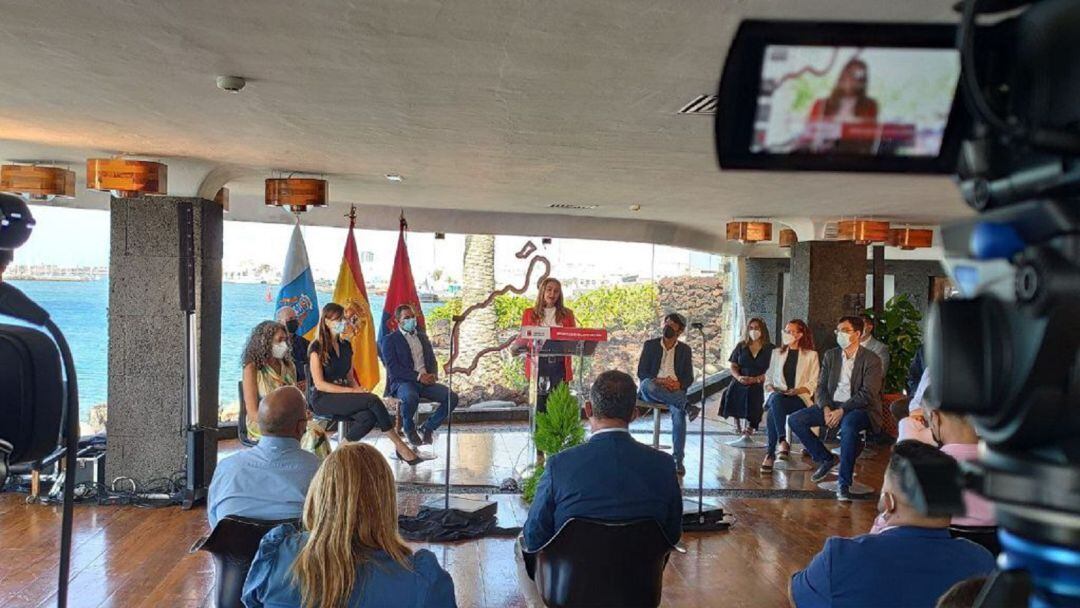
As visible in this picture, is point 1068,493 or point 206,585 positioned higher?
point 1068,493

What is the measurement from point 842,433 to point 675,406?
1.28 meters

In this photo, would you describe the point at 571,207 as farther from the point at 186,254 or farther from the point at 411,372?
the point at 186,254

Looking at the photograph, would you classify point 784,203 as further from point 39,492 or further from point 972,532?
point 39,492

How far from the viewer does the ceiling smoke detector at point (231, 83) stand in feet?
11.4

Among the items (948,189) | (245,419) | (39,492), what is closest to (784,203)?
(948,189)

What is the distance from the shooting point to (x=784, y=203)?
26.3ft

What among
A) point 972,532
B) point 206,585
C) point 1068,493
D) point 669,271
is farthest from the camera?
point 669,271

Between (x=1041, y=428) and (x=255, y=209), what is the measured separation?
9379 millimetres

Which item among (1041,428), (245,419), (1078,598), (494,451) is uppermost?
(1041,428)

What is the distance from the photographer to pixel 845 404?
7.02 meters

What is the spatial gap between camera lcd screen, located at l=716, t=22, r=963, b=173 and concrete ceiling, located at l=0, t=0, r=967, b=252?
48 cm

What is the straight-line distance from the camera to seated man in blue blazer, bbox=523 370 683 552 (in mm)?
3025

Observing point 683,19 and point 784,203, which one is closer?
point 683,19

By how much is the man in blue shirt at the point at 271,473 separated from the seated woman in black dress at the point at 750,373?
5.66 m
